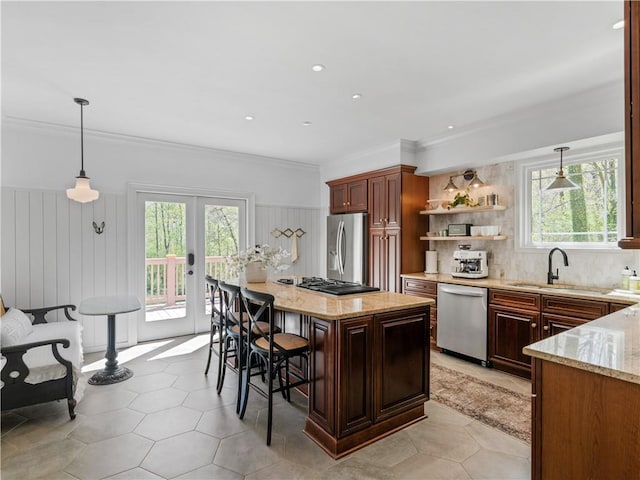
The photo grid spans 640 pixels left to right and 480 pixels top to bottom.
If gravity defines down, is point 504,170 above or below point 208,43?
below

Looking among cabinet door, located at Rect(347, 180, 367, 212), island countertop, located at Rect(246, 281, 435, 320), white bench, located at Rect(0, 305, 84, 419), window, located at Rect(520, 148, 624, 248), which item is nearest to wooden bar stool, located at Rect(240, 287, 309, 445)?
island countertop, located at Rect(246, 281, 435, 320)

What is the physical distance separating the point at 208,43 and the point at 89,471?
2752mm

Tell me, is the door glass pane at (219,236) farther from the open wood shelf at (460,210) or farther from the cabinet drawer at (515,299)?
the cabinet drawer at (515,299)

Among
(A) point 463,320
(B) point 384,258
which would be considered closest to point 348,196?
(B) point 384,258

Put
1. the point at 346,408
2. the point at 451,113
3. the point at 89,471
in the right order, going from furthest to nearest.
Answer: the point at 451,113, the point at 346,408, the point at 89,471

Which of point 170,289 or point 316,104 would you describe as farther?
point 170,289

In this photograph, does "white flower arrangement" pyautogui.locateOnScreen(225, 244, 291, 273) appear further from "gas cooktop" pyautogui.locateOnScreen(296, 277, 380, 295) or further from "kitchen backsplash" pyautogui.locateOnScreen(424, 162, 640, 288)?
"kitchen backsplash" pyautogui.locateOnScreen(424, 162, 640, 288)

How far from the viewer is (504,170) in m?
4.18

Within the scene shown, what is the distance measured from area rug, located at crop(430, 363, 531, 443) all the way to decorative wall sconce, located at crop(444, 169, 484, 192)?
224 cm

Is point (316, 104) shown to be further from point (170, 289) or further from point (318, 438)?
point (170, 289)

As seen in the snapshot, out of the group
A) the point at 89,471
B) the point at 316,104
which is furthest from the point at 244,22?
the point at 89,471

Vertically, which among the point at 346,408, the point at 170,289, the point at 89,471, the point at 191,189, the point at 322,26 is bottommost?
the point at 89,471

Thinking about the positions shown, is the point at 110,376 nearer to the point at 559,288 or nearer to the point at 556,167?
the point at 559,288

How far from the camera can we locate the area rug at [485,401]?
8.49ft
